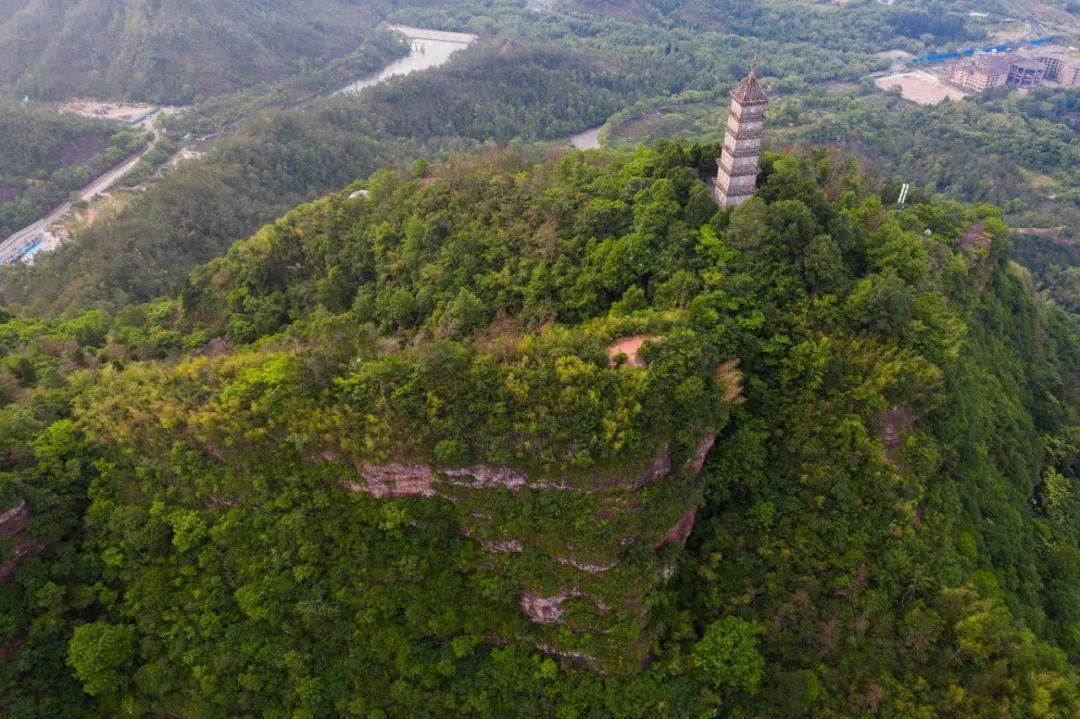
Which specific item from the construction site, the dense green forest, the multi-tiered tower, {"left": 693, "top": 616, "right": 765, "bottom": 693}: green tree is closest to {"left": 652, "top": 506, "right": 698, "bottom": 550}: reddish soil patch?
{"left": 693, "top": 616, "right": 765, "bottom": 693}: green tree

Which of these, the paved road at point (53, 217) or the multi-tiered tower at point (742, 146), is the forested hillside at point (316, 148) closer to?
the paved road at point (53, 217)

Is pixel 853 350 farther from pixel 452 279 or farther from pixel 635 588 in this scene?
pixel 452 279

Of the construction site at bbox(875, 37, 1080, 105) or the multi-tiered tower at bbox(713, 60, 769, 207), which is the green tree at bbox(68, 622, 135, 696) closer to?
the multi-tiered tower at bbox(713, 60, 769, 207)

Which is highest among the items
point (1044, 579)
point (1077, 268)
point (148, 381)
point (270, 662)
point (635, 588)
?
point (148, 381)

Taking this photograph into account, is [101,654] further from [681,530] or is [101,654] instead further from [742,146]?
[742,146]

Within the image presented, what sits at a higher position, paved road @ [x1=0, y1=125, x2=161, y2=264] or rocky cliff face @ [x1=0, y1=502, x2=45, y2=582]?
rocky cliff face @ [x1=0, y1=502, x2=45, y2=582]

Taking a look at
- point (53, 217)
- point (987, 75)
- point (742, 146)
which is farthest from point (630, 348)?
point (987, 75)

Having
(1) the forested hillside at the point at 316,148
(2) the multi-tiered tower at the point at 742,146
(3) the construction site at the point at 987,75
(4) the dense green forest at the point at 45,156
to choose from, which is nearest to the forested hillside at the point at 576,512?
(2) the multi-tiered tower at the point at 742,146

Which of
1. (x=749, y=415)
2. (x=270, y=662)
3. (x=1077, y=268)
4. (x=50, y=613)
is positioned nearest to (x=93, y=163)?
(x=50, y=613)
